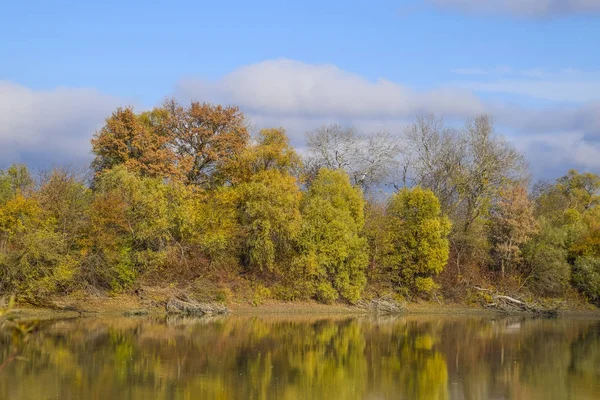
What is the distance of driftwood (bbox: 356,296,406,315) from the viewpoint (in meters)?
52.2

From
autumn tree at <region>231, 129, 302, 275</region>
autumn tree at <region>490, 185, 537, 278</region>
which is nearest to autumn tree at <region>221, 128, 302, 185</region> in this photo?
autumn tree at <region>231, 129, 302, 275</region>

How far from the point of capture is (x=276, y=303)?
163ft

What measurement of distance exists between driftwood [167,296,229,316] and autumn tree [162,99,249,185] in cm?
1165

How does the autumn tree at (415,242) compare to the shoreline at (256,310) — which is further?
the autumn tree at (415,242)

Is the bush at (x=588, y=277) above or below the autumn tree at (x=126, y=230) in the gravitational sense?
below

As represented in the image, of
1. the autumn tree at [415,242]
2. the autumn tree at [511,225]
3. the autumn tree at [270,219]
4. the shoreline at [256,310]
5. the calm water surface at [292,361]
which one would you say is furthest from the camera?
the autumn tree at [511,225]

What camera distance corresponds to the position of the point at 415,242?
53.2 metres

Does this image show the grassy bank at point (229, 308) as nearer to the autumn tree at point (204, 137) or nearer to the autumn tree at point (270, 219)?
the autumn tree at point (270, 219)

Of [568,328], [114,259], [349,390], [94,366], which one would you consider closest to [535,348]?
[568,328]

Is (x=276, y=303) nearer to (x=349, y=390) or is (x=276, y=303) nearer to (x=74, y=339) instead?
(x=74, y=339)

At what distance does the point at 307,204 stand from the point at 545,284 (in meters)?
19.1

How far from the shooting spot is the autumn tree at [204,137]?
5562 centimetres

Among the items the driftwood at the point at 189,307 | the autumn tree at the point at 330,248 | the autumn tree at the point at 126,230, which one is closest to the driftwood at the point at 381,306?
the autumn tree at the point at 330,248

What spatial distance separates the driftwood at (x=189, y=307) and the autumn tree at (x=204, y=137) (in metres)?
11.7
